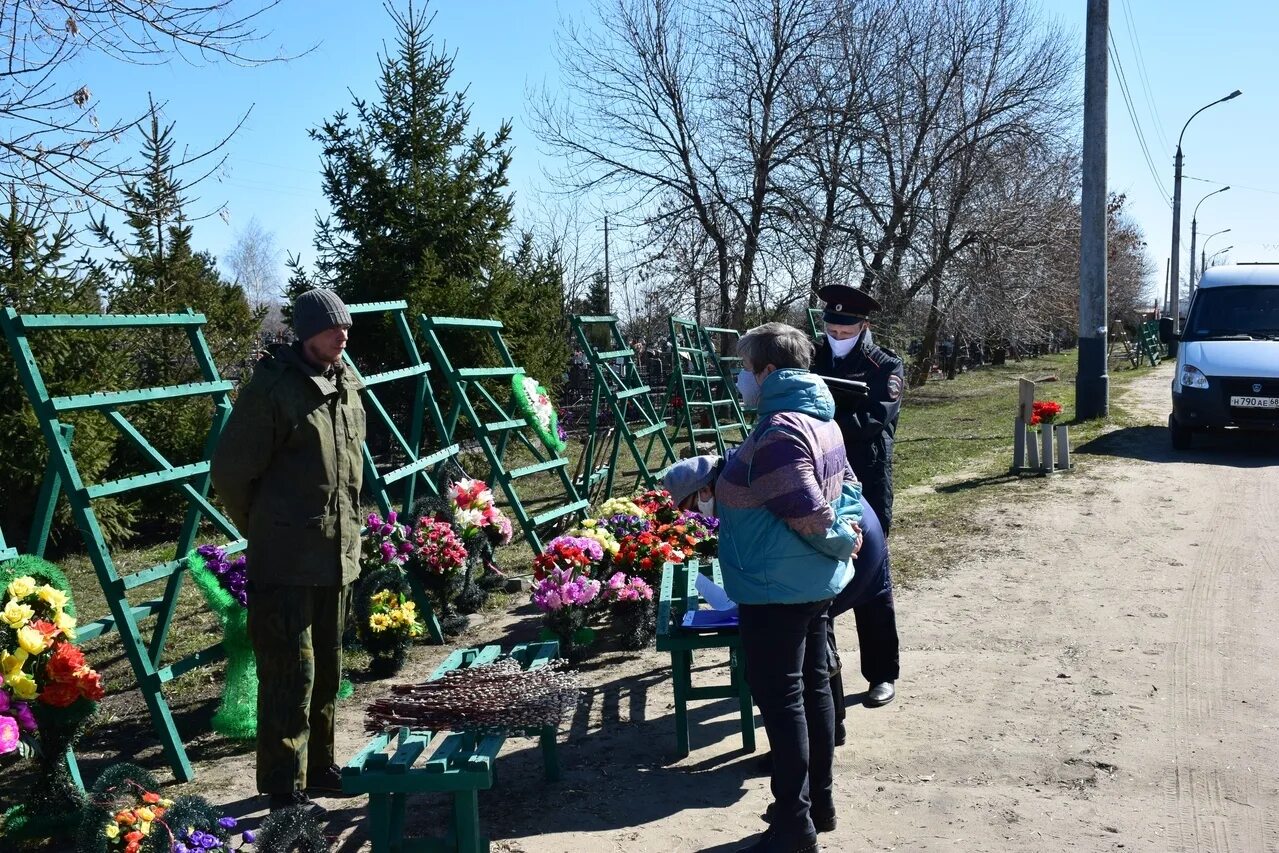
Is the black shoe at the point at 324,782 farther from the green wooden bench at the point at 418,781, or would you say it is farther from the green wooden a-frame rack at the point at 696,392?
the green wooden a-frame rack at the point at 696,392

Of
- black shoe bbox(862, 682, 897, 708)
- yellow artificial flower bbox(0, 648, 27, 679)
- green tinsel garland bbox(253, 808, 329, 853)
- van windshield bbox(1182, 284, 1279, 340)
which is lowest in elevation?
black shoe bbox(862, 682, 897, 708)

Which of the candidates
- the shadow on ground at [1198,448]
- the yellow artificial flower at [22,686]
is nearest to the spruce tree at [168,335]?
the yellow artificial flower at [22,686]

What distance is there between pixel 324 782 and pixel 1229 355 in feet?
38.0

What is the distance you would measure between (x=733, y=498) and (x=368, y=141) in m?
9.82

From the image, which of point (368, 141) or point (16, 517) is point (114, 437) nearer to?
point (16, 517)

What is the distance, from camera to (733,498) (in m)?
3.53

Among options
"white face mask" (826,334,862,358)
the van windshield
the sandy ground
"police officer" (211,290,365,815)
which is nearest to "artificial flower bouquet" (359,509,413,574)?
the sandy ground

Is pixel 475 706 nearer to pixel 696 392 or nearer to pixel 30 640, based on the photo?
pixel 30 640

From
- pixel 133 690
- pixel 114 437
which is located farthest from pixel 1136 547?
pixel 114 437

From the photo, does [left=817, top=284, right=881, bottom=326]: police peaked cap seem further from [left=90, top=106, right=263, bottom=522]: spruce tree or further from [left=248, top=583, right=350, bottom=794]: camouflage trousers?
[left=90, top=106, right=263, bottom=522]: spruce tree

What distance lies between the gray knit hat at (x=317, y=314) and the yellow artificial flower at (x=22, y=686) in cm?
140

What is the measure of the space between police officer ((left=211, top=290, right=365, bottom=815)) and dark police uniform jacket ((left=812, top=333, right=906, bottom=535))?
2087 mm

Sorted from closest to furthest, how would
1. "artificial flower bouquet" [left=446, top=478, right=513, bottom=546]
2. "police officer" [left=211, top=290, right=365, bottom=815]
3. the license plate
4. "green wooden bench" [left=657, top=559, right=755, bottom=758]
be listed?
1. "police officer" [left=211, top=290, right=365, bottom=815]
2. "green wooden bench" [left=657, top=559, right=755, bottom=758]
3. "artificial flower bouquet" [left=446, top=478, right=513, bottom=546]
4. the license plate

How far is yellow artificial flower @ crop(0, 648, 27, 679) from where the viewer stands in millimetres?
3496
